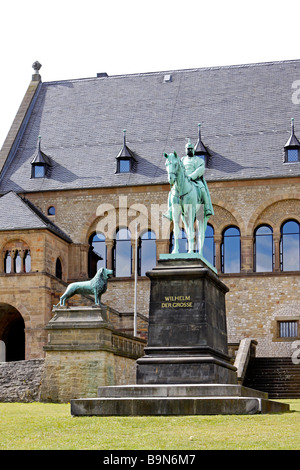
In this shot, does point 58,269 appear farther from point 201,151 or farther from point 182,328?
point 182,328

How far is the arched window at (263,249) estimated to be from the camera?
45656mm

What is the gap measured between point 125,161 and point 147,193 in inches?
98.7

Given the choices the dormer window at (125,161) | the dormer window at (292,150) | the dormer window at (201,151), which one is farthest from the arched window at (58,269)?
the dormer window at (292,150)

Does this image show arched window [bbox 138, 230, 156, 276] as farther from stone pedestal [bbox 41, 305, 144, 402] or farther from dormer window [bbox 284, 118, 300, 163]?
stone pedestal [bbox 41, 305, 144, 402]

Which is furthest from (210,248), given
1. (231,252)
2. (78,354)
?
(78,354)

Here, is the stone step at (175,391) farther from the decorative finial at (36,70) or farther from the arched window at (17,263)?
the decorative finial at (36,70)

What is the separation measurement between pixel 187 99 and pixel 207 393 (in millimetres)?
35145

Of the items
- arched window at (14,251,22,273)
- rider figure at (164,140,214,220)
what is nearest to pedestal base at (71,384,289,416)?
rider figure at (164,140,214,220)

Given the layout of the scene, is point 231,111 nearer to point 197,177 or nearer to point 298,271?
point 298,271

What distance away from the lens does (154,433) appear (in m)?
14.4

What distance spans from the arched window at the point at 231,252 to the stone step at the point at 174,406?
28.6 meters

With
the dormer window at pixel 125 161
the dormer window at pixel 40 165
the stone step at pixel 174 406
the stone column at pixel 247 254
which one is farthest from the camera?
the dormer window at pixel 40 165

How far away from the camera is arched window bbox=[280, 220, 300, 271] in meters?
45.4
